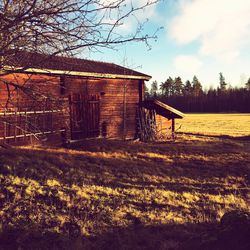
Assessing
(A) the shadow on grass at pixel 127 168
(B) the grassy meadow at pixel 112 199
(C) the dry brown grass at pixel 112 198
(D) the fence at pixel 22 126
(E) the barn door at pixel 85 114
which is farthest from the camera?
(E) the barn door at pixel 85 114

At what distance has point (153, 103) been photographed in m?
20.4

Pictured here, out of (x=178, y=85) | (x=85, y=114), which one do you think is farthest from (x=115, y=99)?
(x=178, y=85)

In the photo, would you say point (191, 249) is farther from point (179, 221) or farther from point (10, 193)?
point (10, 193)

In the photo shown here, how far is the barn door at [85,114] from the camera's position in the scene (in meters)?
16.2

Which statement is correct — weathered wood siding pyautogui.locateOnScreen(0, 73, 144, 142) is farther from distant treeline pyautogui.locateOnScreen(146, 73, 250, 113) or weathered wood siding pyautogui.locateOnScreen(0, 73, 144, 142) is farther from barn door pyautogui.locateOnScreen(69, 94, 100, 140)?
distant treeline pyautogui.locateOnScreen(146, 73, 250, 113)

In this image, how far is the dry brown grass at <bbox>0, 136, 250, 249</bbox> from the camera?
6285 millimetres

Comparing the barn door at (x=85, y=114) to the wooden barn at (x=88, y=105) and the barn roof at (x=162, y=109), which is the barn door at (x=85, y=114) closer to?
the wooden barn at (x=88, y=105)

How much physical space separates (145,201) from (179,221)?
4.41 feet

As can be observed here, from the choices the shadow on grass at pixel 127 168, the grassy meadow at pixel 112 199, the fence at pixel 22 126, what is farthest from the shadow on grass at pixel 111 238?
the fence at pixel 22 126

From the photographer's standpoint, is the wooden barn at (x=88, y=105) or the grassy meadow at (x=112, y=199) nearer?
the grassy meadow at (x=112, y=199)

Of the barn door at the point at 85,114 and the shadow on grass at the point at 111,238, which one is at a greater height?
the barn door at the point at 85,114

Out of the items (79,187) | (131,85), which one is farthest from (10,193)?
(131,85)

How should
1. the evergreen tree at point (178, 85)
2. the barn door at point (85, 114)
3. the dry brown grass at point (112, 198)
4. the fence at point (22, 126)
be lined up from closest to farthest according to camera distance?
the dry brown grass at point (112, 198)
the fence at point (22, 126)
the barn door at point (85, 114)
the evergreen tree at point (178, 85)

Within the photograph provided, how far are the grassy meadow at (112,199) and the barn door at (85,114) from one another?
3278 millimetres
